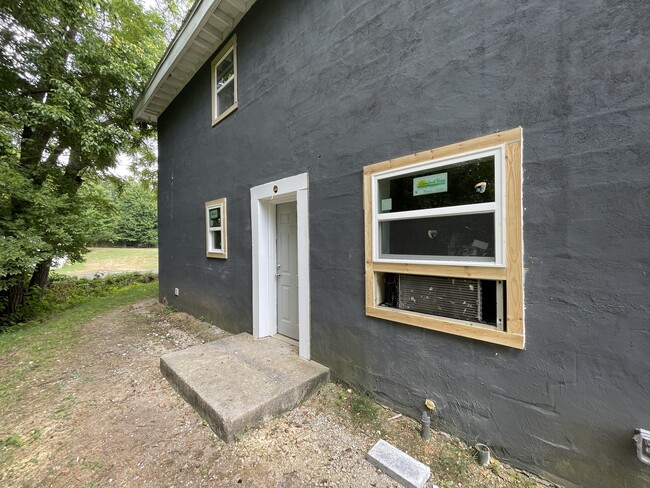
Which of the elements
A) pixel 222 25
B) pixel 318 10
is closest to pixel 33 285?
pixel 222 25

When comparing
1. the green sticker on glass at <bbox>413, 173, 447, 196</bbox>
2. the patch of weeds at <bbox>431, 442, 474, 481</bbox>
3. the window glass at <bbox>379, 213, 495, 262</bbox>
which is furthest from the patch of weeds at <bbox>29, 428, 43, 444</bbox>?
the green sticker on glass at <bbox>413, 173, 447, 196</bbox>

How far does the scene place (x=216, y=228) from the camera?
5.05 m

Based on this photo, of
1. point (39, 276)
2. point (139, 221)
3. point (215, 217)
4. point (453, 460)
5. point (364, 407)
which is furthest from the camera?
point (139, 221)

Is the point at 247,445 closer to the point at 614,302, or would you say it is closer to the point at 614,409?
the point at 614,409

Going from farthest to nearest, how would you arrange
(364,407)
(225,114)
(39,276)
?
(39,276) < (225,114) < (364,407)

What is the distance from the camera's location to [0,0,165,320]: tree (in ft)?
17.4

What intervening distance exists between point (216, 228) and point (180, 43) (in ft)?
11.3

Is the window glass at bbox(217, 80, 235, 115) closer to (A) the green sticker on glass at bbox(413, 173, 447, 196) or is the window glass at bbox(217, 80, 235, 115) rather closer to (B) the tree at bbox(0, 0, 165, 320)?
(B) the tree at bbox(0, 0, 165, 320)

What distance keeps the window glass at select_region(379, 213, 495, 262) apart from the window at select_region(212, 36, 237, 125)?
359 centimetres

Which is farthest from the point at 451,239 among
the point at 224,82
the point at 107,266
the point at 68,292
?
the point at 107,266

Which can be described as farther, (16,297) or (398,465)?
(16,297)

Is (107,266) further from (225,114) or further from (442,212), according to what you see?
(442,212)

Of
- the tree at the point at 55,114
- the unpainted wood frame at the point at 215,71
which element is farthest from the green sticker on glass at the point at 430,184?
the tree at the point at 55,114

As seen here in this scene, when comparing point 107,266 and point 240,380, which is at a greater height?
point 107,266
